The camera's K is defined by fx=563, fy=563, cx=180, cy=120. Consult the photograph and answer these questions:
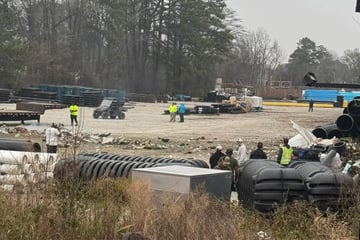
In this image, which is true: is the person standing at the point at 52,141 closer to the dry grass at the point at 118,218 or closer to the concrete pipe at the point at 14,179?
the concrete pipe at the point at 14,179

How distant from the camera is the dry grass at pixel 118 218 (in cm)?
545

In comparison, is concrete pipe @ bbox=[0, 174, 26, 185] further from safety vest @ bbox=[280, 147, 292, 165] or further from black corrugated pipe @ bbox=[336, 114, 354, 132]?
black corrugated pipe @ bbox=[336, 114, 354, 132]

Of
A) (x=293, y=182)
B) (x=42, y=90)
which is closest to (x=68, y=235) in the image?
(x=293, y=182)

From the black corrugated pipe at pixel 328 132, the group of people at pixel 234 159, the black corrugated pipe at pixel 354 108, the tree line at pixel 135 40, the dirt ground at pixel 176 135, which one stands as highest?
the tree line at pixel 135 40

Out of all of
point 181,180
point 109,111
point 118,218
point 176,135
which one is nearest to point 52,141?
point 181,180

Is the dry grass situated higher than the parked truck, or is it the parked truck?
the dry grass

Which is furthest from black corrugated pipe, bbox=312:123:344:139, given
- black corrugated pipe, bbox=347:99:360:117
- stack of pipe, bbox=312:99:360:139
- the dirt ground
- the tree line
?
the tree line

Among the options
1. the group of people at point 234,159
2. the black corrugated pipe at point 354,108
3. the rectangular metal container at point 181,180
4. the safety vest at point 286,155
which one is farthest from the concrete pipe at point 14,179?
the black corrugated pipe at point 354,108

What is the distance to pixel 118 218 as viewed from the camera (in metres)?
5.83

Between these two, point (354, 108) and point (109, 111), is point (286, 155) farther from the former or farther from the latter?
point (109, 111)

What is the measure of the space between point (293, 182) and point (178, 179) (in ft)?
8.88

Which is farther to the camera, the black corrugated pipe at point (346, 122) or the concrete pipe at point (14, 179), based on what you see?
the black corrugated pipe at point (346, 122)

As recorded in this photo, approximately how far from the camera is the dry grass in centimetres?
545

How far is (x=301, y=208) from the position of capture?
26.8ft
